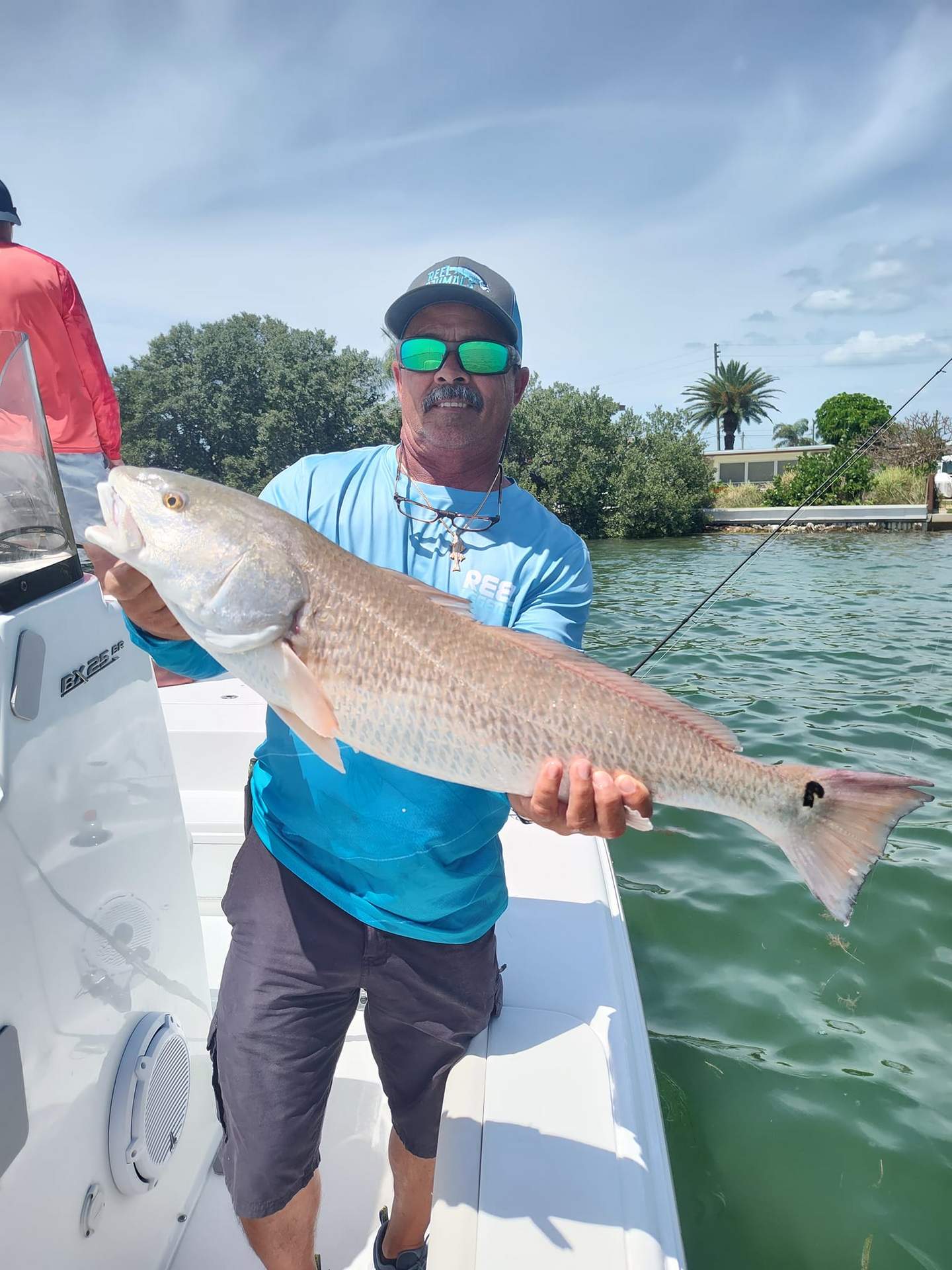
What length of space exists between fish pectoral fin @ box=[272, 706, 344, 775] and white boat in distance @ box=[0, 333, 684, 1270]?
448mm

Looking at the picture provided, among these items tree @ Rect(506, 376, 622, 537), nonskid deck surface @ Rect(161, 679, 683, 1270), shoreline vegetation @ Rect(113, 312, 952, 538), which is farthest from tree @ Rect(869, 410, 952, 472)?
nonskid deck surface @ Rect(161, 679, 683, 1270)

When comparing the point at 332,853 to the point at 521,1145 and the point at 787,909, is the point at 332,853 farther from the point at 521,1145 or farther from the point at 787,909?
the point at 787,909

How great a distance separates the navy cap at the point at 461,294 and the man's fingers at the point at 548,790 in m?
1.48

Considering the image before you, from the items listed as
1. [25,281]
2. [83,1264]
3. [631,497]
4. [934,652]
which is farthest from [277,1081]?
[631,497]

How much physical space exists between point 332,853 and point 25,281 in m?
3.42

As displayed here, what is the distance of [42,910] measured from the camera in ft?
5.34

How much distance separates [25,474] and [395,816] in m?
1.30

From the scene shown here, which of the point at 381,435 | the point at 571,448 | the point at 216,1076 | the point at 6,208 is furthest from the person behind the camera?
the point at 381,435

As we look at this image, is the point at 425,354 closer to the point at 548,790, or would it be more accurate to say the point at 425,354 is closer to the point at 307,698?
the point at 307,698

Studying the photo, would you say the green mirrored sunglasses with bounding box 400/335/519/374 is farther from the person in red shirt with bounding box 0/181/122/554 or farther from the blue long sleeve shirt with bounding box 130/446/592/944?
the person in red shirt with bounding box 0/181/122/554

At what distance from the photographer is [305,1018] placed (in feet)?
7.32

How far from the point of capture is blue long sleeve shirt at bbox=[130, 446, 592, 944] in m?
2.28

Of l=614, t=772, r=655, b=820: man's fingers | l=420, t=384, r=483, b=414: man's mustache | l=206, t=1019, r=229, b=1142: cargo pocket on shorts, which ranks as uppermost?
l=420, t=384, r=483, b=414: man's mustache

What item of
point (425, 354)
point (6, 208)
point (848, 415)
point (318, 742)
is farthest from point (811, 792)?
point (848, 415)
